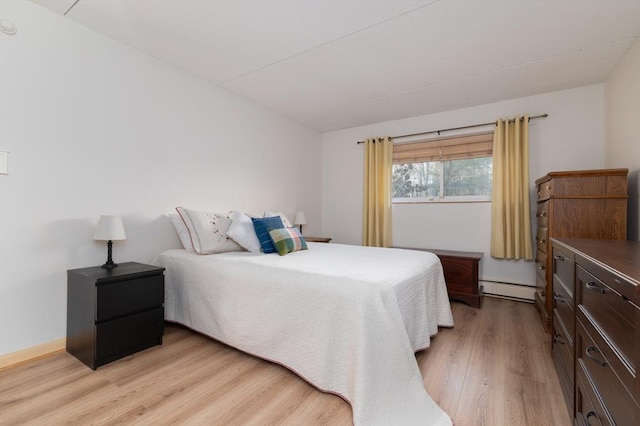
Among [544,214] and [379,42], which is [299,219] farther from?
[544,214]

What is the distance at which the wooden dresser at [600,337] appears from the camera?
29.4 inches

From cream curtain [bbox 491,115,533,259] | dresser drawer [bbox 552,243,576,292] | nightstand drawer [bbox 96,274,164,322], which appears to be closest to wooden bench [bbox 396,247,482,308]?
cream curtain [bbox 491,115,533,259]

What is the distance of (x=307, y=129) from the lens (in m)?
4.54

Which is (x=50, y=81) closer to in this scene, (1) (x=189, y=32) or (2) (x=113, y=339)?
(1) (x=189, y=32)

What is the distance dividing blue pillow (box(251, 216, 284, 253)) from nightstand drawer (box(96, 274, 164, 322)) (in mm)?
825

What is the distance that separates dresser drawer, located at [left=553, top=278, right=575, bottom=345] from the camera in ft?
4.54

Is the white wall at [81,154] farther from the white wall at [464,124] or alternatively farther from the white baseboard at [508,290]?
the white baseboard at [508,290]

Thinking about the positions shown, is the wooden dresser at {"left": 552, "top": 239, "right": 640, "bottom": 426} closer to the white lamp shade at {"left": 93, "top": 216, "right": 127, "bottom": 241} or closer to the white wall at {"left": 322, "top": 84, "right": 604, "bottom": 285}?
the white wall at {"left": 322, "top": 84, "right": 604, "bottom": 285}

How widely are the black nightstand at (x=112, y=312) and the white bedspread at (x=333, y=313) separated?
270 mm

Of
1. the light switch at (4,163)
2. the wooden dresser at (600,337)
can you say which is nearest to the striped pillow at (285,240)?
the light switch at (4,163)

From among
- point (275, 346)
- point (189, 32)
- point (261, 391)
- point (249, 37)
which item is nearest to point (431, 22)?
point (249, 37)

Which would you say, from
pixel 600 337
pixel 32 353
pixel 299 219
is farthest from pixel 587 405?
pixel 299 219

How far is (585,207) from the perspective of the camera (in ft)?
7.57

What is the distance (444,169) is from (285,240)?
2.52 m
